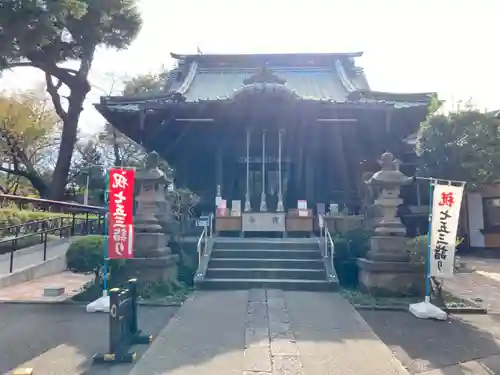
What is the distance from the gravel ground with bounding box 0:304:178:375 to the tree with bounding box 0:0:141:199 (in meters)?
13.7

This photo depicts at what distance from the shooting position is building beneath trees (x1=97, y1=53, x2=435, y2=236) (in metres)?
13.9

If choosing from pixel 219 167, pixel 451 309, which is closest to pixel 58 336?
pixel 451 309

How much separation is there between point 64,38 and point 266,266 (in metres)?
17.2

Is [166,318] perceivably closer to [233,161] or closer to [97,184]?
[233,161]

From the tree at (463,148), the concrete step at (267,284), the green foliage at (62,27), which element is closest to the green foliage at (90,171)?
the green foliage at (62,27)

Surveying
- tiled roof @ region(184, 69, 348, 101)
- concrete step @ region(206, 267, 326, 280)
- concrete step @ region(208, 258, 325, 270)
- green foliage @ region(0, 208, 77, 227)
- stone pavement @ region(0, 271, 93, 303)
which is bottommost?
stone pavement @ region(0, 271, 93, 303)

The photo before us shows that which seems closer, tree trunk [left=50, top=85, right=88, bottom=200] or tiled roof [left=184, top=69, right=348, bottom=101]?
tiled roof [left=184, top=69, right=348, bottom=101]

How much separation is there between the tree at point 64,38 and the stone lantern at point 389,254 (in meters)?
15.3

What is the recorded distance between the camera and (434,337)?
6125 millimetres

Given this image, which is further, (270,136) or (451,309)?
(270,136)

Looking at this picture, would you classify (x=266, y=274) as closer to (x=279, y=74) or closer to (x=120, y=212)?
(x=120, y=212)

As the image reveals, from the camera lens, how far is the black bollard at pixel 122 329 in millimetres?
4910

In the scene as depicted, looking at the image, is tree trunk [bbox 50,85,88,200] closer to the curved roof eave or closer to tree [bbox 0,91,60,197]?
tree [bbox 0,91,60,197]

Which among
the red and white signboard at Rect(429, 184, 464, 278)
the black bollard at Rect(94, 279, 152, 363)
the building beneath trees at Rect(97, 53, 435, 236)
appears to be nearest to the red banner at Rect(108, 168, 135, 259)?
the black bollard at Rect(94, 279, 152, 363)
